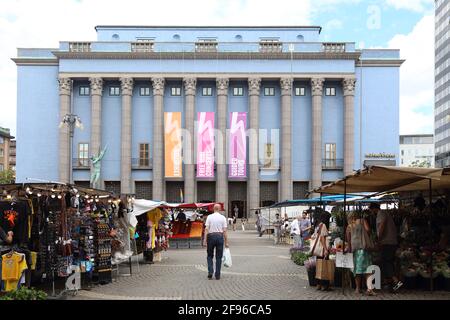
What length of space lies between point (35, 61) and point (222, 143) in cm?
2369

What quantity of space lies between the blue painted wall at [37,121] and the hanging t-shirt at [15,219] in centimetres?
5246

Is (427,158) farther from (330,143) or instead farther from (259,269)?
(259,269)

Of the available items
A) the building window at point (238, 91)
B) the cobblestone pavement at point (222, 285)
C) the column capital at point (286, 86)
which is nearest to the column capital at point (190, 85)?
the building window at point (238, 91)

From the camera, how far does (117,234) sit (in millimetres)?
16594

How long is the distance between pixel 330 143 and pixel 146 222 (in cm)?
4421

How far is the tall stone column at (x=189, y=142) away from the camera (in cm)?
6031

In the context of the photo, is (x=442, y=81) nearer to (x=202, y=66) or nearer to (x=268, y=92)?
(x=268, y=92)

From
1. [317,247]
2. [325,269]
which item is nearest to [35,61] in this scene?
[317,247]

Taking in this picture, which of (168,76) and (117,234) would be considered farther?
(168,76)

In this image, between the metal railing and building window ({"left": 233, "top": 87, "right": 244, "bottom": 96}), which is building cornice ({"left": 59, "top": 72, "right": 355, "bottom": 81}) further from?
the metal railing

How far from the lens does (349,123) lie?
60.4 m

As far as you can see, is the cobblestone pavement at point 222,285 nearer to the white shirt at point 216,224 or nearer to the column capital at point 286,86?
the white shirt at point 216,224

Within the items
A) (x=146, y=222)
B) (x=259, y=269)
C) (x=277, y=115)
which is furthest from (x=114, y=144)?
(x=259, y=269)

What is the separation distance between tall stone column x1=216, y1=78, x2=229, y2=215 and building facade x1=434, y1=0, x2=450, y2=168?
164 ft
